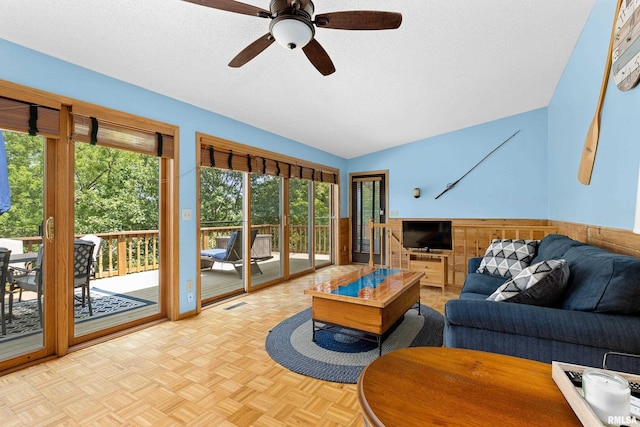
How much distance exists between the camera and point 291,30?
1612 mm

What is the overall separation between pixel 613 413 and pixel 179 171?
3.38 metres

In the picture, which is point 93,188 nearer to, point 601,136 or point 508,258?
point 508,258

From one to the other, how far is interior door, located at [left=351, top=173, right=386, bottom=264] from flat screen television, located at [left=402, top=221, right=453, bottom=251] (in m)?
1.23

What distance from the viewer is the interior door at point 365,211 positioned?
609 cm

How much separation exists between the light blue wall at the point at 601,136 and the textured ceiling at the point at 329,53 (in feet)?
0.82

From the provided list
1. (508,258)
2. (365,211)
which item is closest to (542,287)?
(508,258)

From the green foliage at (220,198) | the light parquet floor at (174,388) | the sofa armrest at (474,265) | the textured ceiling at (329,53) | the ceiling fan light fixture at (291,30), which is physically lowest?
the light parquet floor at (174,388)

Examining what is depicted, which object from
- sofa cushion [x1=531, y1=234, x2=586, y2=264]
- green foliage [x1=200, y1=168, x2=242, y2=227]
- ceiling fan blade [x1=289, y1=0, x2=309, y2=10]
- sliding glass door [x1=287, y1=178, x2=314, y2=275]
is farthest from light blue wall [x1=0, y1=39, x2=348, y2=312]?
sofa cushion [x1=531, y1=234, x2=586, y2=264]

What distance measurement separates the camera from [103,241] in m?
2.98

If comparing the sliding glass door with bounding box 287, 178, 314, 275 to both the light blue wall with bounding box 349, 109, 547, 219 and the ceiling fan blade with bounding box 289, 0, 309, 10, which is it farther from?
the ceiling fan blade with bounding box 289, 0, 309, 10

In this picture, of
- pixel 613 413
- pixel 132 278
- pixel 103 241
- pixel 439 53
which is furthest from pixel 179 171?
pixel 613 413

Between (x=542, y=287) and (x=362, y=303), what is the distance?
1.13 metres

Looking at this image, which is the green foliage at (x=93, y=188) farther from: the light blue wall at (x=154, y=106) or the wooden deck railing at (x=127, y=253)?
the light blue wall at (x=154, y=106)

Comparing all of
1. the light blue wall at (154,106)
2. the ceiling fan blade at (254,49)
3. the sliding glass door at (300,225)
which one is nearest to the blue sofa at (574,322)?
the ceiling fan blade at (254,49)
